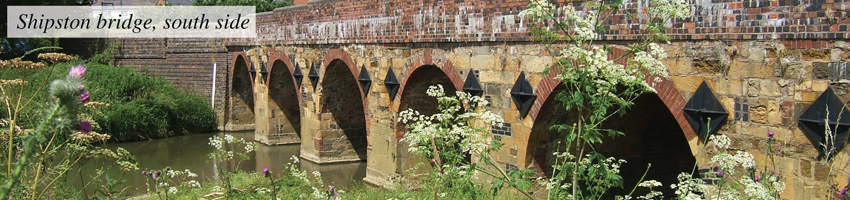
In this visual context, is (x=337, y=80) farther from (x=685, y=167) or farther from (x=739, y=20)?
(x=739, y=20)

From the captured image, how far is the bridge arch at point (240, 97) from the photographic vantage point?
71.1 feet

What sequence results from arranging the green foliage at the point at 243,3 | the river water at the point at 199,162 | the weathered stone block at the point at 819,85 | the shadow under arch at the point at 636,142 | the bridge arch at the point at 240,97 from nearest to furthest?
the weathered stone block at the point at 819,85 → the shadow under arch at the point at 636,142 → the river water at the point at 199,162 → the bridge arch at the point at 240,97 → the green foliage at the point at 243,3

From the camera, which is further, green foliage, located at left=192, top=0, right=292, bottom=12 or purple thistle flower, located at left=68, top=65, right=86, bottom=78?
green foliage, located at left=192, top=0, right=292, bottom=12

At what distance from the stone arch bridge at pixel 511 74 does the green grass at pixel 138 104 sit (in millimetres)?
2027

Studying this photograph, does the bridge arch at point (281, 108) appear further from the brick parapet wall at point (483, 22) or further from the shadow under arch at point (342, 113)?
the shadow under arch at point (342, 113)

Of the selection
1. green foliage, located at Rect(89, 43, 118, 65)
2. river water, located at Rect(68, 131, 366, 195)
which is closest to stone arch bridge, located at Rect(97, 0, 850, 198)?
river water, located at Rect(68, 131, 366, 195)

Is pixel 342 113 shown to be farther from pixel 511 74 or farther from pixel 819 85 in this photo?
pixel 819 85

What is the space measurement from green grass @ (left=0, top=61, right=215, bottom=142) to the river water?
375mm

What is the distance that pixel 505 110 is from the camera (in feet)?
32.9

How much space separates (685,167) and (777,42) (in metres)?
4.83

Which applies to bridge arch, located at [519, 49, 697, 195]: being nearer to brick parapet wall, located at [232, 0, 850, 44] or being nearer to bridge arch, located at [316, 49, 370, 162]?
brick parapet wall, located at [232, 0, 850, 44]

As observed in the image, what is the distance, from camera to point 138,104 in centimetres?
1964

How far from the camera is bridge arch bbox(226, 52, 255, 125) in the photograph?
854 inches

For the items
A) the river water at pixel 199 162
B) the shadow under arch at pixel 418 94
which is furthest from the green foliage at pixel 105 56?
the shadow under arch at pixel 418 94
